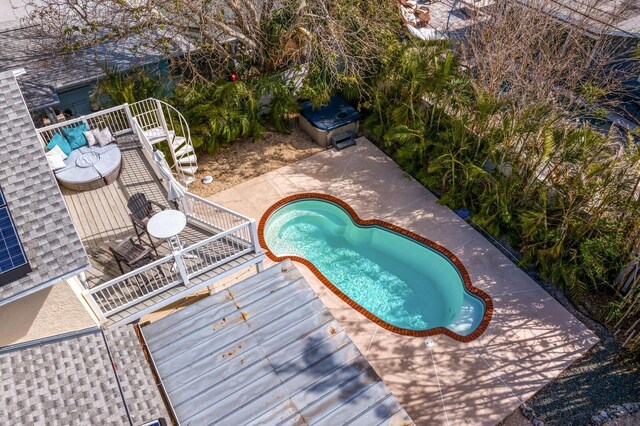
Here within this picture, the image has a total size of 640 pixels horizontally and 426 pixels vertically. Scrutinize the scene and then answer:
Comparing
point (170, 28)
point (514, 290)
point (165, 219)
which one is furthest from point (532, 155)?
point (170, 28)

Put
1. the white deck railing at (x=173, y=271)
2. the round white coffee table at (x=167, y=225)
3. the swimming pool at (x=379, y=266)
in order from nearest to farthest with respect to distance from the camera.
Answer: the round white coffee table at (x=167, y=225), the white deck railing at (x=173, y=271), the swimming pool at (x=379, y=266)

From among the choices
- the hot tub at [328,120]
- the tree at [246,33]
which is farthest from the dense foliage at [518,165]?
the tree at [246,33]

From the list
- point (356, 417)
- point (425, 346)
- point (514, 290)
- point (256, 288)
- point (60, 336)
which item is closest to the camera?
point (356, 417)

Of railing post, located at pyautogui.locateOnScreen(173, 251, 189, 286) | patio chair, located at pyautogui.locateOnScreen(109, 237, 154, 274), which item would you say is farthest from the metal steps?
railing post, located at pyautogui.locateOnScreen(173, 251, 189, 286)

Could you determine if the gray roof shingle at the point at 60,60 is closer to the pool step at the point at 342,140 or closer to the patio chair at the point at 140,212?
the patio chair at the point at 140,212

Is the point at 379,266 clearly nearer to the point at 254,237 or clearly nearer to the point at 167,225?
the point at 254,237

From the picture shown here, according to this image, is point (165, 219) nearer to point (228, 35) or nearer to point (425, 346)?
point (425, 346)

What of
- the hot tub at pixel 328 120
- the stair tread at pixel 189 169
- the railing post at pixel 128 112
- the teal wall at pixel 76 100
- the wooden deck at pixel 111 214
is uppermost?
the railing post at pixel 128 112
